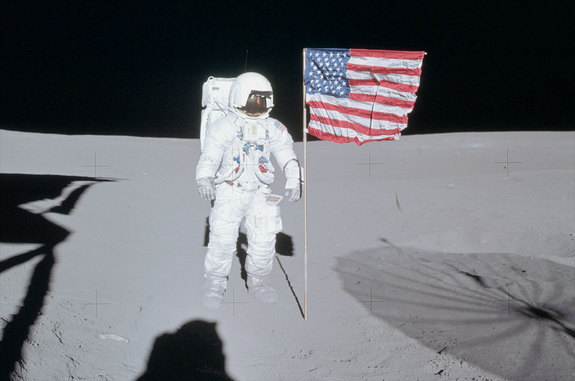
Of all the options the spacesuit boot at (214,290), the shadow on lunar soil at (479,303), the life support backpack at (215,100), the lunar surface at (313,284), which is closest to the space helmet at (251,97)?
the life support backpack at (215,100)

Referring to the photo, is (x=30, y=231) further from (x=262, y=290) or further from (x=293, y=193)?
(x=293, y=193)

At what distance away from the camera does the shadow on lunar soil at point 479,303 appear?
256cm

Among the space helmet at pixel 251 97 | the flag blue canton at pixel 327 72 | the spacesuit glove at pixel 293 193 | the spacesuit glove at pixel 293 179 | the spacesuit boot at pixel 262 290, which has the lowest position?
the spacesuit boot at pixel 262 290

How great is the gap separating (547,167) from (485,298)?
5174 millimetres

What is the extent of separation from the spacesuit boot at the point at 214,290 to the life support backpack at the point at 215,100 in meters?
0.87

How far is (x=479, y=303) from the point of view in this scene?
3.28 metres

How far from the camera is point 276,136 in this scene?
9.79 ft

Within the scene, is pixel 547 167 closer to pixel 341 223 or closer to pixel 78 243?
pixel 341 223

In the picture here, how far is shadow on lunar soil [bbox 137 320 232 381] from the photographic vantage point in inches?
87.4

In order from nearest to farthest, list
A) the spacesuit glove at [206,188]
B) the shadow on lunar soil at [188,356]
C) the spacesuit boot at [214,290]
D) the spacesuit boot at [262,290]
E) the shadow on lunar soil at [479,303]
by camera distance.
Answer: the shadow on lunar soil at [188,356] → the shadow on lunar soil at [479,303] → the spacesuit glove at [206,188] → the spacesuit boot at [214,290] → the spacesuit boot at [262,290]

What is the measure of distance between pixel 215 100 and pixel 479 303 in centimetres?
214

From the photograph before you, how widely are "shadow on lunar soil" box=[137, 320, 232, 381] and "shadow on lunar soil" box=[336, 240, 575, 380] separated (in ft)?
3.45

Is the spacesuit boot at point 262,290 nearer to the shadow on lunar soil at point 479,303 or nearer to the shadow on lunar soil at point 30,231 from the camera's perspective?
the shadow on lunar soil at point 479,303

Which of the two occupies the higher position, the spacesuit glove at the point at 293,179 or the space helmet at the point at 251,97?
the space helmet at the point at 251,97
